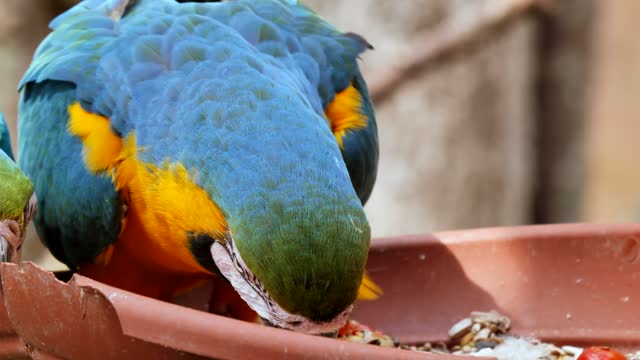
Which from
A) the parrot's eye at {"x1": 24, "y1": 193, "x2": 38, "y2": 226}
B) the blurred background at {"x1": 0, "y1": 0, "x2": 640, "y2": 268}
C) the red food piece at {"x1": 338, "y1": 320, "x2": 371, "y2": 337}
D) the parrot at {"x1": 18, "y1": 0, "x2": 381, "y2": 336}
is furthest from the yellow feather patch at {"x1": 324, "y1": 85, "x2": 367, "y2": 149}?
the blurred background at {"x1": 0, "y1": 0, "x2": 640, "y2": 268}

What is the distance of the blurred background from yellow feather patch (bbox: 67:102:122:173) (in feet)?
7.64

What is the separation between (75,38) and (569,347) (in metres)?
1.52

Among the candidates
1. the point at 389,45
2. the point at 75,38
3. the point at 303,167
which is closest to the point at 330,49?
the point at 75,38

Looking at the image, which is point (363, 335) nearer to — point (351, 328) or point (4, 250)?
point (351, 328)

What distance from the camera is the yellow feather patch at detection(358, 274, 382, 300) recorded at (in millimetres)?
2901

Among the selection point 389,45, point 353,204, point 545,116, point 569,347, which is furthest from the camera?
point 545,116

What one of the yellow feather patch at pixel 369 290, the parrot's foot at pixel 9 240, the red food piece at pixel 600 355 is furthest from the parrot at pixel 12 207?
the red food piece at pixel 600 355

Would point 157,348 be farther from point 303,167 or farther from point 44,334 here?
point 303,167

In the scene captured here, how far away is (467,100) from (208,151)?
10.3 feet

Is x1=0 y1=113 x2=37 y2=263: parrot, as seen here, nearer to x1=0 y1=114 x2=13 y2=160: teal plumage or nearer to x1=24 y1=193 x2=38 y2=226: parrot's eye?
x1=24 y1=193 x2=38 y2=226: parrot's eye

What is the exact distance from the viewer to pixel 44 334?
197 cm

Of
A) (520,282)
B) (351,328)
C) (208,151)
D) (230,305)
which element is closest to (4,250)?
(208,151)

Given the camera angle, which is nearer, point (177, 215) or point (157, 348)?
point (157, 348)

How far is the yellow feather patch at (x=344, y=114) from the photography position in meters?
2.98
